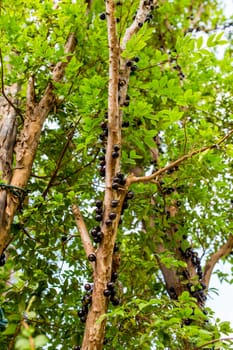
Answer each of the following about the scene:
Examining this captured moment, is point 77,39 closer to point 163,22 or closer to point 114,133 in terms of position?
point 114,133

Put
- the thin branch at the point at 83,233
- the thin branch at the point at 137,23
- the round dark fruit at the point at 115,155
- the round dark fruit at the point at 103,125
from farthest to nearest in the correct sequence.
→ 1. the thin branch at the point at 137,23
2. the round dark fruit at the point at 103,125
3. the thin branch at the point at 83,233
4. the round dark fruit at the point at 115,155

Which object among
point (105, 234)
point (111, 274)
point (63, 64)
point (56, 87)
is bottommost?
point (111, 274)

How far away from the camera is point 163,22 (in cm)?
769

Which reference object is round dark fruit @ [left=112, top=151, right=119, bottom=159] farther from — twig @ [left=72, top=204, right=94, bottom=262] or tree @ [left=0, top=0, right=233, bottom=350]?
twig @ [left=72, top=204, right=94, bottom=262]

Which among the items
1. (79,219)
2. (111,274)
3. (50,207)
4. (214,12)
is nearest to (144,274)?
(79,219)

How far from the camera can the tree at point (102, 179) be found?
3066 millimetres

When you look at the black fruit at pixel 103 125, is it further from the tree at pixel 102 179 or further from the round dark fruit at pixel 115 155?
the round dark fruit at pixel 115 155

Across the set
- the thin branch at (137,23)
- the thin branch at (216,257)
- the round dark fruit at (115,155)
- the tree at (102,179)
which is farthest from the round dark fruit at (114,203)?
the thin branch at (216,257)

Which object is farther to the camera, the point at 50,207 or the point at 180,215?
the point at 180,215

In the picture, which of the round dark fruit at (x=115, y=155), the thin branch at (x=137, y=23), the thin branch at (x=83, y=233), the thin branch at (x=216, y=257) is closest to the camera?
the round dark fruit at (x=115, y=155)

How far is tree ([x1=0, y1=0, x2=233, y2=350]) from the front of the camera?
3066 millimetres

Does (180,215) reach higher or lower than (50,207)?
higher

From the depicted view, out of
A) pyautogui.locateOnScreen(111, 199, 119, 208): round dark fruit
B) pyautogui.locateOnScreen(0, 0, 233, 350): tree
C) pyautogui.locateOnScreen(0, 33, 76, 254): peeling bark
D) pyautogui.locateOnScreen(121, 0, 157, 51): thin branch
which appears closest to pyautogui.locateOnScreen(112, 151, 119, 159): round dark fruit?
pyautogui.locateOnScreen(0, 0, 233, 350): tree

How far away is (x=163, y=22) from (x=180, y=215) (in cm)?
427
